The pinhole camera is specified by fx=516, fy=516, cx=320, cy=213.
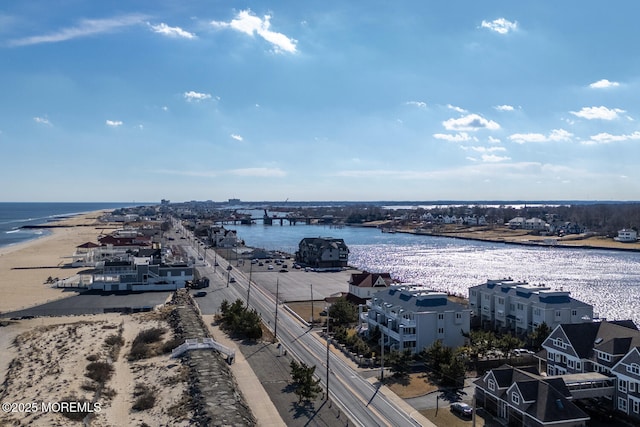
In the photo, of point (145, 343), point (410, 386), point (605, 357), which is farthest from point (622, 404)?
point (145, 343)

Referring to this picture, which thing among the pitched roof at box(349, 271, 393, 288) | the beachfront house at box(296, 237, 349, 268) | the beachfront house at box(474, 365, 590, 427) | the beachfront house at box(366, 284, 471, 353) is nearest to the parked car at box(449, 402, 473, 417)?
the beachfront house at box(474, 365, 590, 427)

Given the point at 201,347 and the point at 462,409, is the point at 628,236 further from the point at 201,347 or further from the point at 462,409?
the point at 201,347

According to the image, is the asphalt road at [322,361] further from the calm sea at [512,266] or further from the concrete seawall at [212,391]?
the calm sea at [512,266]

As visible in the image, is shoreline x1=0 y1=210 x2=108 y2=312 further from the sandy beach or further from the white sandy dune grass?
the white sandy dune grass

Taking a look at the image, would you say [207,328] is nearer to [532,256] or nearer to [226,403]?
[226,403]

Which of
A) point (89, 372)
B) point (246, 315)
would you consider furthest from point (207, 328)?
point (89, 372)

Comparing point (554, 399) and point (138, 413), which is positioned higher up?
point (554, 399)

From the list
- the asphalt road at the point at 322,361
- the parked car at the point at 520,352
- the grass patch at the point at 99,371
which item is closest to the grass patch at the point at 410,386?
the asphalt road at the point at 322,361
